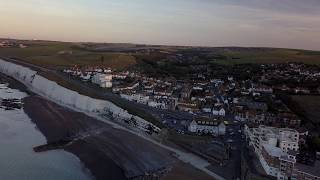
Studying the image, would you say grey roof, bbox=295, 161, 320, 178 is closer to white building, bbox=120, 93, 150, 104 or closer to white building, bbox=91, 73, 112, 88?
white building, bbox=120, 93, 150, 104

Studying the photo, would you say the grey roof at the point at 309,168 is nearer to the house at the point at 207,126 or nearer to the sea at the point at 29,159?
the house at the point at 207,126

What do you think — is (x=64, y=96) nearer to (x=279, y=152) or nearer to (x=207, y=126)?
(x=207, y=126)

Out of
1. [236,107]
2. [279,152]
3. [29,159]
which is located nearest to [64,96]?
[236,107]

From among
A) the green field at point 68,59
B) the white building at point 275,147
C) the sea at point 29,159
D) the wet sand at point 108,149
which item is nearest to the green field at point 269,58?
the green field at point 68,59

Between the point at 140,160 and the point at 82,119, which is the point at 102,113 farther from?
the point at 140,160

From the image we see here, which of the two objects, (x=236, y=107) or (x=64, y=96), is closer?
(x=236, y=107)

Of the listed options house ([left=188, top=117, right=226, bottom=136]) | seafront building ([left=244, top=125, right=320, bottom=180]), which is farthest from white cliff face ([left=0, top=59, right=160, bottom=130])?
seafront building ([left=244, top=125, right=320, bottom=180])

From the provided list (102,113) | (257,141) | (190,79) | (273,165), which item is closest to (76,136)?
(102,113)
